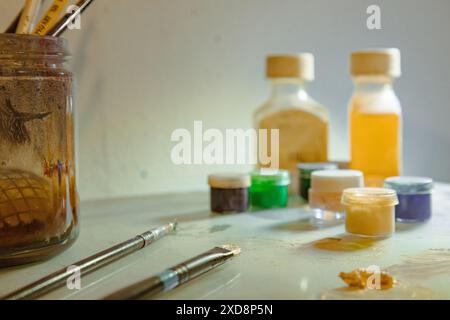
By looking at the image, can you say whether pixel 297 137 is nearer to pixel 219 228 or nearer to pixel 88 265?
pixel 219 228

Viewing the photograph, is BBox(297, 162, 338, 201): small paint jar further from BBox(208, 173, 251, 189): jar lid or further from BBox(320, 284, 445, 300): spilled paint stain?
BBox(320, 284, 445, 300): spilled paint stain

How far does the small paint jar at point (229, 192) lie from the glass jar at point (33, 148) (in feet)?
0.74

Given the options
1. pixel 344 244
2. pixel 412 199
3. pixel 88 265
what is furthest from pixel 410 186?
pixel 88 265

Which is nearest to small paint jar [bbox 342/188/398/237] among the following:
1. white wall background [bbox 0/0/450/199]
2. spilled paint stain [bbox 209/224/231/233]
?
spilled paint stain [bbox 209/224/231/233]

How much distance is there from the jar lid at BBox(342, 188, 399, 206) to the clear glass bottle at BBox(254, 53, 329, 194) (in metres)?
0.22

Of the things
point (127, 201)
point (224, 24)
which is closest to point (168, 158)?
point (127, 201)

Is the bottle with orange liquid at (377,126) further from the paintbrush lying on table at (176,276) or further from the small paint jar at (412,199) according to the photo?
the paintbrush lying on table at (176,276)

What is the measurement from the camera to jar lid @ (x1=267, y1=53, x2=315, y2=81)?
80cm

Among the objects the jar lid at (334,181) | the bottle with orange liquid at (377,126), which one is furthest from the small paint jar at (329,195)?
the bottle with orange liquid at (377,126)

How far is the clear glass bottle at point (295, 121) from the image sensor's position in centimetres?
83

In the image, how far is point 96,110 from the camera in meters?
0.83

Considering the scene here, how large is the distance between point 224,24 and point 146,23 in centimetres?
12

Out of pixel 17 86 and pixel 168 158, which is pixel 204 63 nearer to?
pixel 168 158
